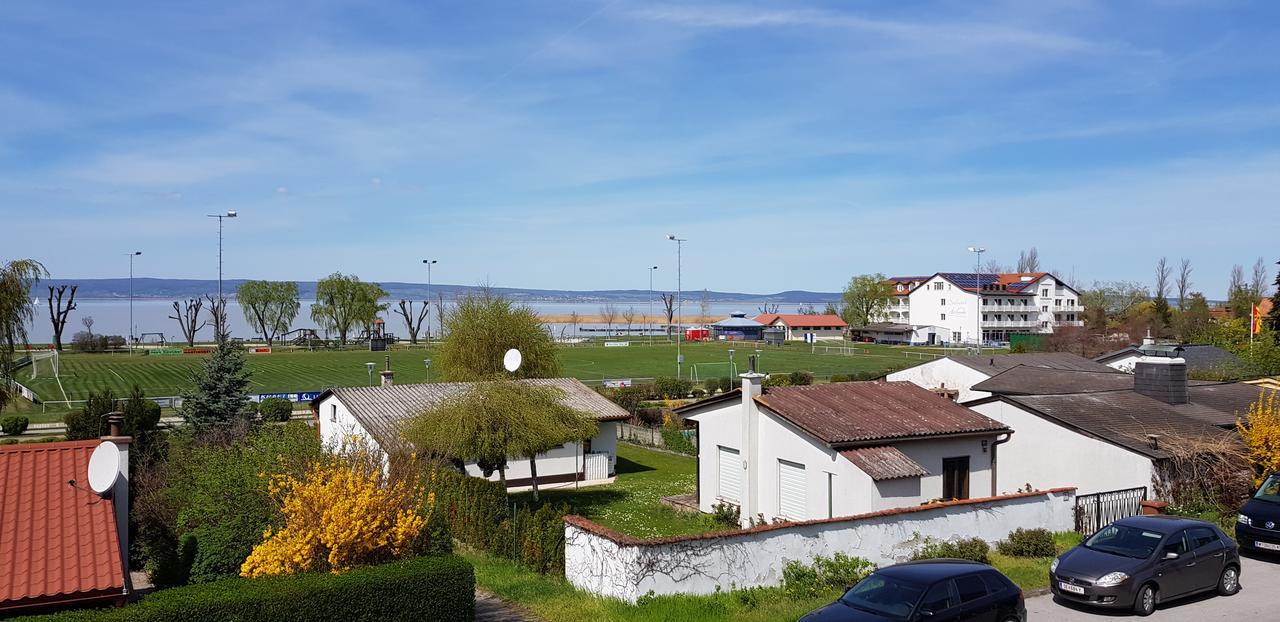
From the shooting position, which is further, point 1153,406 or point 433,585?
point 1153,406

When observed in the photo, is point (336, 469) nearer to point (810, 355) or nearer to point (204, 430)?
point (204, 430)

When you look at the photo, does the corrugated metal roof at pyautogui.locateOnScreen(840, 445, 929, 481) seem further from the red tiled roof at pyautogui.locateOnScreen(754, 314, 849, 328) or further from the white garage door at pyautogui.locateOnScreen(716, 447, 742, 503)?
the red tiled roof at pyautogui.locateOnScreen(754, 314, 849, 328)

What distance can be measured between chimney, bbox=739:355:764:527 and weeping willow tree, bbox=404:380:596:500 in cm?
518

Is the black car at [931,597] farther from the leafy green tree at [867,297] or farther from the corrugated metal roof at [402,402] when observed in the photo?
the leafy green tree at [867,297]

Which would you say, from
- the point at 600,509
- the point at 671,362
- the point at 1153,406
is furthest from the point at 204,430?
the point at 671,362

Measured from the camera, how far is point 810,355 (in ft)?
339

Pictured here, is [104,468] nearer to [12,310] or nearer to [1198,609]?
[12,310]

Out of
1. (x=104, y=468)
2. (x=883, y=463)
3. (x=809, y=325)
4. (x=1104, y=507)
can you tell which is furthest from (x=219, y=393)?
(x=809, y=325)

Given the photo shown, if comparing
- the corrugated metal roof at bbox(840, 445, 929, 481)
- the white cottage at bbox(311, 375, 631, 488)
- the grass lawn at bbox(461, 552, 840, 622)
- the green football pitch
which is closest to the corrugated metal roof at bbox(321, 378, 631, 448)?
the white cottage at bbox(311, 375, 631, 488)

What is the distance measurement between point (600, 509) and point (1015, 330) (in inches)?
4475

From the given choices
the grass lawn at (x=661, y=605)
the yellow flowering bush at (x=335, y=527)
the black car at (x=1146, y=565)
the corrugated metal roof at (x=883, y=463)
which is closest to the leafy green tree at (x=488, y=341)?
the corrugated metal roof at (x=883, y=463)

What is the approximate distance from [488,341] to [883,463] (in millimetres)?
30503

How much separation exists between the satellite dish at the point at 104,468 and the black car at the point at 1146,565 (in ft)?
50.9

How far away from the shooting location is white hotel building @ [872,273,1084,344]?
12650 cm
